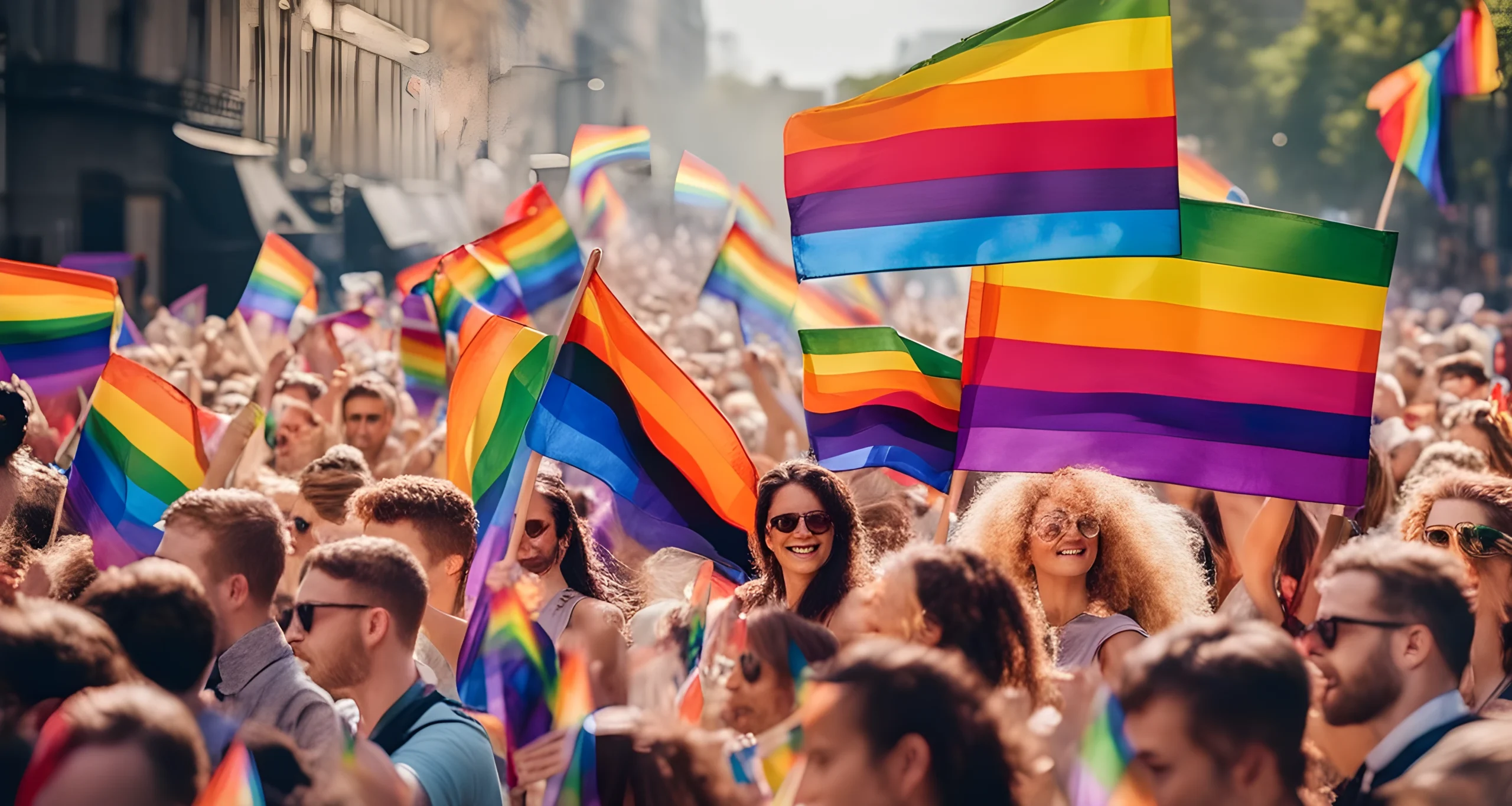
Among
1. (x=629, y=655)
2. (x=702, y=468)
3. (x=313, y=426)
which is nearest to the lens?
(x=629, y=655)

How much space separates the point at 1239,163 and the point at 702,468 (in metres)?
49.5

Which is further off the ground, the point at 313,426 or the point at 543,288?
the point at 543,288

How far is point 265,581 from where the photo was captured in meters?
3.69

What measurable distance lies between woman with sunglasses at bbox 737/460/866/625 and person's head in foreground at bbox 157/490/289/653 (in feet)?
4.65

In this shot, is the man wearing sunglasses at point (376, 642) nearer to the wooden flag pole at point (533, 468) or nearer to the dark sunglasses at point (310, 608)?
the dark sunglasses at point (310, 608)

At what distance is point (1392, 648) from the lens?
117 inches

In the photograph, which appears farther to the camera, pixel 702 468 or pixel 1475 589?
pixel 702 468

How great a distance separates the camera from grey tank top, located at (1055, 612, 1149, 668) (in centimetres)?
396

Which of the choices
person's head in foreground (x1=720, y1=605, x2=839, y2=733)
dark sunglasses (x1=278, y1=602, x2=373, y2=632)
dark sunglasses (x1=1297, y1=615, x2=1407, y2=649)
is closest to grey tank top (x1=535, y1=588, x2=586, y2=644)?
dark sunglasses (x1=278, y1=602, x2=373, y2=632)

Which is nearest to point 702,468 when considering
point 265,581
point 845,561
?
point 845,561

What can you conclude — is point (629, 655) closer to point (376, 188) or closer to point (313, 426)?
point (313, 426)

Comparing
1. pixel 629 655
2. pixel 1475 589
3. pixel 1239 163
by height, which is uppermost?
pixel 1239 163

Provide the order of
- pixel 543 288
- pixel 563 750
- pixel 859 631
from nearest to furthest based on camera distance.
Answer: pixel 563 750
pixel 859 631
pixel 543 288

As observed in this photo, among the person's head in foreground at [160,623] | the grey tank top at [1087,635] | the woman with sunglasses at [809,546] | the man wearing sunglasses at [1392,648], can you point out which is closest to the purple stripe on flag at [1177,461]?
the woman with sunglasses at [809,546]
